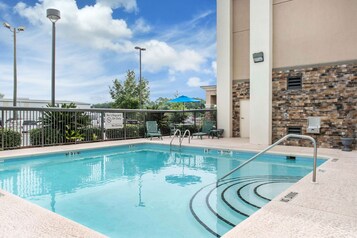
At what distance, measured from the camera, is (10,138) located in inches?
331

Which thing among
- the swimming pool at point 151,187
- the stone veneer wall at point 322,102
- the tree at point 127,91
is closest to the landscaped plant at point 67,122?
the swimming pool at point 151,187

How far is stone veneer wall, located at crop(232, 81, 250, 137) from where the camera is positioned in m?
11.7

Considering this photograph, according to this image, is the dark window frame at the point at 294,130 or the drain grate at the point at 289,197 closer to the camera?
the drain grate at the point at 289,197

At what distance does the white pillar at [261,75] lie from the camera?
31.1 feet

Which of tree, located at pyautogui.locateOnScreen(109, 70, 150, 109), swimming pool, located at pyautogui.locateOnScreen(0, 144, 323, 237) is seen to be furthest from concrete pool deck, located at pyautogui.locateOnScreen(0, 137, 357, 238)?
tree, located at pyautogui.locateOnScreen(109, 70, 150, 109)

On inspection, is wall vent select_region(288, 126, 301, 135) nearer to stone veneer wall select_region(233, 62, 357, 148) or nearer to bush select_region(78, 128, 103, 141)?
stone veneer wall select_region(233, 62, 357, 148)

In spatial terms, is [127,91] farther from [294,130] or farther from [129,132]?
[294,130]

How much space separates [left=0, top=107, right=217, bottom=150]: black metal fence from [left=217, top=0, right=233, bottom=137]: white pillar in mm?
1065

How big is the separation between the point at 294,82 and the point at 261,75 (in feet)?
3.71

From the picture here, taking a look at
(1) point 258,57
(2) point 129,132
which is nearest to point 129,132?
(2) point 129,132

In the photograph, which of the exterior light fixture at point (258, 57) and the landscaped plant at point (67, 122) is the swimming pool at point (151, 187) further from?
the exterior light fixture at point (258, 57)

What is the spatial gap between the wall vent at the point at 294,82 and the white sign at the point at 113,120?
6.64 metres

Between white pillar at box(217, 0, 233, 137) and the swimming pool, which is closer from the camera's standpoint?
the swimming pool

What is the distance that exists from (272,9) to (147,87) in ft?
60.8
